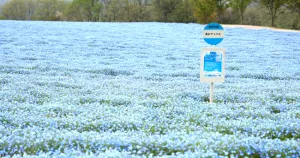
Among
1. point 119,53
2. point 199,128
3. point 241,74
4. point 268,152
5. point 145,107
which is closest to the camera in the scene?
point 268,152

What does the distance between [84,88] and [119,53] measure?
30.0 feet

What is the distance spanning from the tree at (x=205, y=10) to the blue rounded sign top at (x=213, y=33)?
1773 inches

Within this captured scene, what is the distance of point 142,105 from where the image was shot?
767 centimetres

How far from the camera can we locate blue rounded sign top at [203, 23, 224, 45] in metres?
8.20

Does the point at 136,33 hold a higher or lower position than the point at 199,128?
higher

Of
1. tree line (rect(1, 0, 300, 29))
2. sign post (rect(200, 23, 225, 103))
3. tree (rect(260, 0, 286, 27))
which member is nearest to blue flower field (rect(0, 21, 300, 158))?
sign post (rect(200, 23, 225, 103))

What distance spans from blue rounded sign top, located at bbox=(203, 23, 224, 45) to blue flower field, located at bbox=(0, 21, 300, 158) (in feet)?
4.63

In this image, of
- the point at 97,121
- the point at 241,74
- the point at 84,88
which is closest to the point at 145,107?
the point at 97,121

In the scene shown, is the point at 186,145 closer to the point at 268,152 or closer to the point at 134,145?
the point at 134,145

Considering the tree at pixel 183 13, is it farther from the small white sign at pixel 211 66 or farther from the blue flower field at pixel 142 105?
the small white sign at pixel 211 66

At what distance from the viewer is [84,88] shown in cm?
984

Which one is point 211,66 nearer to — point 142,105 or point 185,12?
point 142,105

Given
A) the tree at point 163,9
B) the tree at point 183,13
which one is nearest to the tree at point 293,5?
the tree at point 183,13

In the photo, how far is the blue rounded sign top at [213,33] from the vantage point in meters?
8.20
